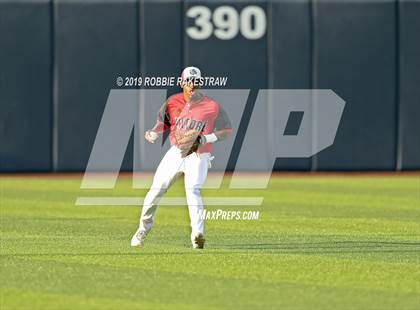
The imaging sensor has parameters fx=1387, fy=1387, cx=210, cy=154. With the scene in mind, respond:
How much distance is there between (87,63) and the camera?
2955 centimetres

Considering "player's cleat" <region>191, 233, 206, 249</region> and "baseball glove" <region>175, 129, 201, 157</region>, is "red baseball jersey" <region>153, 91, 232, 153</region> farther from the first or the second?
"player's cleat" <region>191, 233, 206, 249</region>

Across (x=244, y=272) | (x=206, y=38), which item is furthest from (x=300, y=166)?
(x=244, y=272)

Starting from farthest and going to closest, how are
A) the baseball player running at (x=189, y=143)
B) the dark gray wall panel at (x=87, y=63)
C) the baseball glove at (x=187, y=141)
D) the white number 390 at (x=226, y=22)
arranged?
1. the white number 390 at (x=226, y=22)
2. the dark gray wall panel at (x=87, y=63)
3. the baseball glove at (x=187, y=141)
4. the baseball player running at (x=189, y=143)

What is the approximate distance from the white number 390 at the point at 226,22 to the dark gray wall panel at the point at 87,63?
129 centimetres

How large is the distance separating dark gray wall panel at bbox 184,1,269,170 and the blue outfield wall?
0.07ft

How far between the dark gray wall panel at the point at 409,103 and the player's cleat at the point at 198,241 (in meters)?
15.7

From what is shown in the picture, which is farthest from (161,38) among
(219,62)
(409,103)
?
(409,103)

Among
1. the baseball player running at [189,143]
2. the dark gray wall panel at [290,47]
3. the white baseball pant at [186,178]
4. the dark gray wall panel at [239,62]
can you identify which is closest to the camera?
the white baseball pant at [186,178]

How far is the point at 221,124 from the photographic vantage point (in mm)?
15570

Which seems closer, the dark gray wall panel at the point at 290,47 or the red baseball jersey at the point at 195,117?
the red baseball jersey at the point at 195,117

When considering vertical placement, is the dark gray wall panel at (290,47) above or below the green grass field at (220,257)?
above

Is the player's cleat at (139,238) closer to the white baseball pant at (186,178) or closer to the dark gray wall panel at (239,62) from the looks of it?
the white baseball pant at (186,178)

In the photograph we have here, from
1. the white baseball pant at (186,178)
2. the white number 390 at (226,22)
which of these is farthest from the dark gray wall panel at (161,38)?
the white baseball pant at (186,178)

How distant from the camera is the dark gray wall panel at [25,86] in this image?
29094mm
